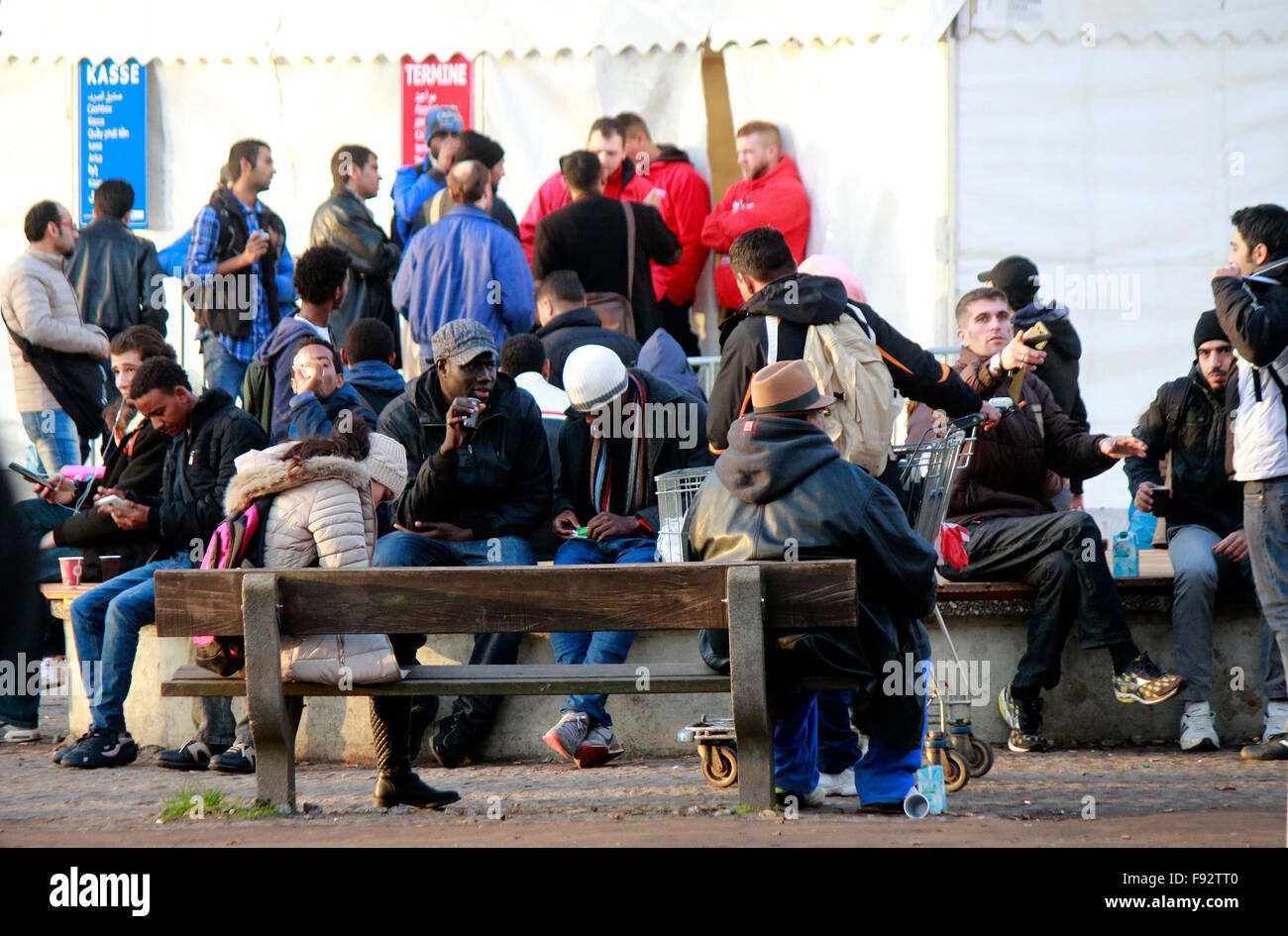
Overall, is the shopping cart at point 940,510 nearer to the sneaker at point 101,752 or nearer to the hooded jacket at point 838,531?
the hooded jacket at point 838,531

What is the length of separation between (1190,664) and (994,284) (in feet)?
7.94

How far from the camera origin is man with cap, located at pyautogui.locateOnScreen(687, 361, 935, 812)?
5.70m

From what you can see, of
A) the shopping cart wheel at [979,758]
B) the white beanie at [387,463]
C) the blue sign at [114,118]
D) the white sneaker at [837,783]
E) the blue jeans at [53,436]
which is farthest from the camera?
the blue sign at [114,118]

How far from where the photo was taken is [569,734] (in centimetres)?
712

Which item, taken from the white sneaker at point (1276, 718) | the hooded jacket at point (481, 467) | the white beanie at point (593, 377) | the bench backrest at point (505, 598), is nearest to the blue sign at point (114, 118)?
the hooded jacket at point (481, 467)

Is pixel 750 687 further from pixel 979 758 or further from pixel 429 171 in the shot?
pixel 429 171

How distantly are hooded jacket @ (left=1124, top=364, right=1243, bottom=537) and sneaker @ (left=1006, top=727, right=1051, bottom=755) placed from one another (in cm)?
133

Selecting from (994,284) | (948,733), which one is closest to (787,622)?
(948,733)

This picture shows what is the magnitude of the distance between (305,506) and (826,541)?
75.6 inches

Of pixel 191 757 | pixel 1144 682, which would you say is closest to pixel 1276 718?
pixel 1144 682

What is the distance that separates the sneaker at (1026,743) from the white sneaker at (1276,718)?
3.35 ft

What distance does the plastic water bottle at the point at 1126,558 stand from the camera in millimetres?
7871

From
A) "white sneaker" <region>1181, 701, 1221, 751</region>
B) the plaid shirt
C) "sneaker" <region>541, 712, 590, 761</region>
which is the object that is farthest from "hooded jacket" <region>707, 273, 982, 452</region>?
the plaid shirt
